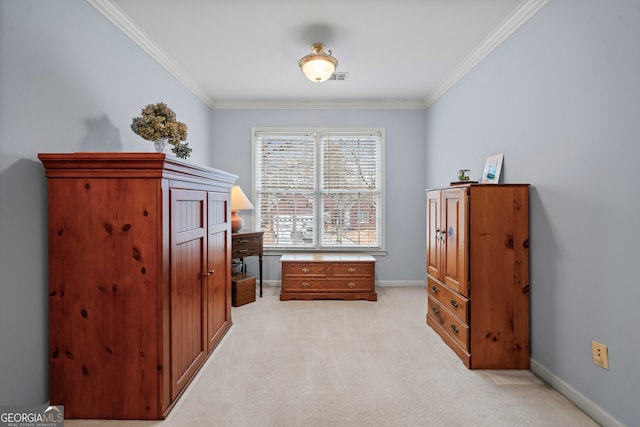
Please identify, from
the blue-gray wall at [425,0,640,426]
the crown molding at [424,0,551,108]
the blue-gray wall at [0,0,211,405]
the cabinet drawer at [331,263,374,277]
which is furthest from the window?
the blue-gray wall at [0,0,211,405]

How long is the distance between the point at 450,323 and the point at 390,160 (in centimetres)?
258

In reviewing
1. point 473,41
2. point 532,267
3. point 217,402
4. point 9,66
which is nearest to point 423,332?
point 532,267

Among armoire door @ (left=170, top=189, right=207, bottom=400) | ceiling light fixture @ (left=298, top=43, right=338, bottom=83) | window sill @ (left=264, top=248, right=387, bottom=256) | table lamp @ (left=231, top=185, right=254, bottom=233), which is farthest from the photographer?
window sill @ (left=264, top=248, right=387, bottom=256)

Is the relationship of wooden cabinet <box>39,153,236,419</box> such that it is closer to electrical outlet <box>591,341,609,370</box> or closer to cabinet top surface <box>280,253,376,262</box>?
cabinet top surface <box>280,253,376,262</box>

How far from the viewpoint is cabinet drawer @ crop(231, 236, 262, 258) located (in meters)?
3.74

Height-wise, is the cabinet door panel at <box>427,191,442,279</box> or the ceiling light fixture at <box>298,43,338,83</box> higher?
the ceiling light fixture at <box>298,43,338,83</box>

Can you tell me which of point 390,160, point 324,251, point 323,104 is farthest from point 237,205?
point 390,160

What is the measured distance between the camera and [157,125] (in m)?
2.20

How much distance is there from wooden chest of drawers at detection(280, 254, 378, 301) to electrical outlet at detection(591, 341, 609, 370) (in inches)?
91.9

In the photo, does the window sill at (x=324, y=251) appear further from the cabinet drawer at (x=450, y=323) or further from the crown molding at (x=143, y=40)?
the crown molding at (x=143, y=40)

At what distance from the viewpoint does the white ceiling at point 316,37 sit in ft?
7.78

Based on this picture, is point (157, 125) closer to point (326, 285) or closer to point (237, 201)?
point (237, 201)

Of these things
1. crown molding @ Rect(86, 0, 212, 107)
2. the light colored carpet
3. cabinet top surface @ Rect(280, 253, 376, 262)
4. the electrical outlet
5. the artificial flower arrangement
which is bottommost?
the light colored carpet

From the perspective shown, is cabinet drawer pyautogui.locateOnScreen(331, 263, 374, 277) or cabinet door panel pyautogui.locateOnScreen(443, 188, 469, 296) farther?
cabinet drawer pyautogui.locateOnScreen(331, 263, 374, 277)
